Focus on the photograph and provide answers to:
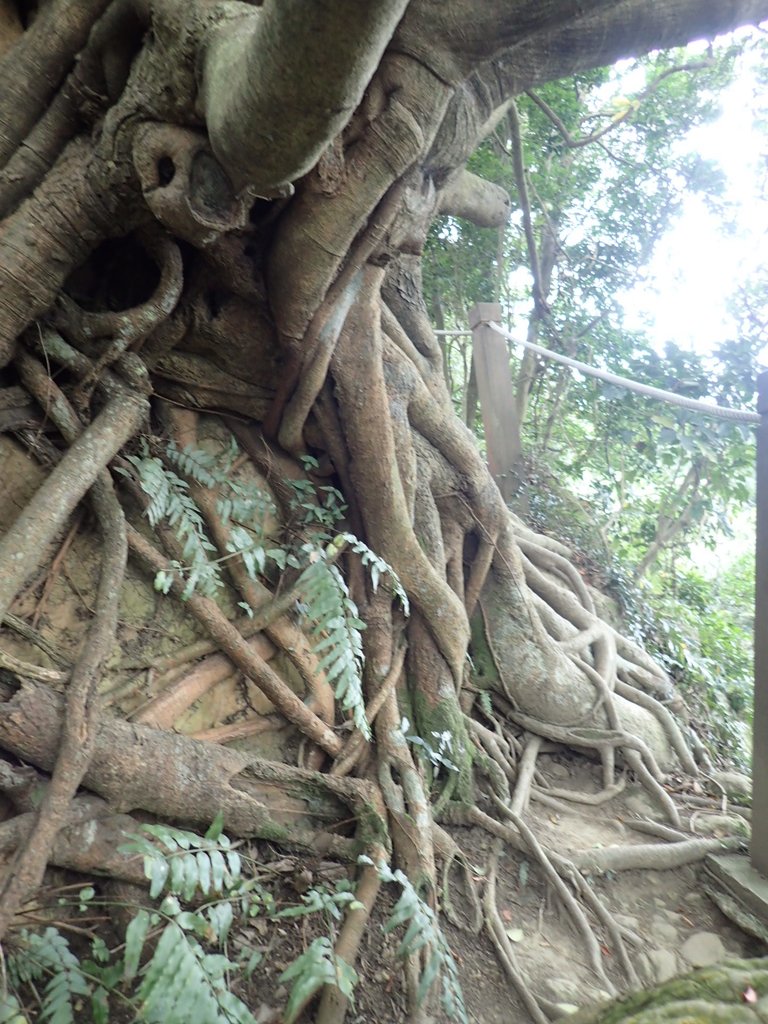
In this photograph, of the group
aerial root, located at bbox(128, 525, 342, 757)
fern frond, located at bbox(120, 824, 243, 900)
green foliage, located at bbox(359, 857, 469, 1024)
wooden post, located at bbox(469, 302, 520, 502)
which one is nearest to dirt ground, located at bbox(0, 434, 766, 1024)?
aerial root, located at bbox(128, 525, 342, 757)

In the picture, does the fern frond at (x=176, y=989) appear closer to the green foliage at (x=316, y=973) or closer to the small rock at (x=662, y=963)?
the green foliage at (x=316, y=973)

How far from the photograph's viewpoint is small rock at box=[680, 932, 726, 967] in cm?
243

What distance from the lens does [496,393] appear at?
5109 mm

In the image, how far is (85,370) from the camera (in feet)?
7.27

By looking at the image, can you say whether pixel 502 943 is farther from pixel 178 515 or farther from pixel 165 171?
pixel 165 171

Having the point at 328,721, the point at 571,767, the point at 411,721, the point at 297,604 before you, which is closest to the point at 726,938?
the point at 571,767

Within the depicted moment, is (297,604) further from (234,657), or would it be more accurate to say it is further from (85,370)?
(85,370)

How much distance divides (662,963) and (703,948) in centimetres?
19

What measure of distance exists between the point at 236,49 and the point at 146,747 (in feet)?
6.19

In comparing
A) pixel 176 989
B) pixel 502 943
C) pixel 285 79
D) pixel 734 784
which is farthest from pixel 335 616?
pixel 734 784

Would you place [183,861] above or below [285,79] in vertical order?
below

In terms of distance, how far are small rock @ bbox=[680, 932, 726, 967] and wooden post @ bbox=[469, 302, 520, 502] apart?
322 centimetres

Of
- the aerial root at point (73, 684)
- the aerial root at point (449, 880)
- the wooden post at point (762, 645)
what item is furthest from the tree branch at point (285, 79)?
the aerial root at point (449, 880)

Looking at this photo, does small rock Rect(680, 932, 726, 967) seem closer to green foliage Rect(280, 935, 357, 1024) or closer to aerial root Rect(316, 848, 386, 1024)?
aerial root Rect(316, 848, 386, 1024)
